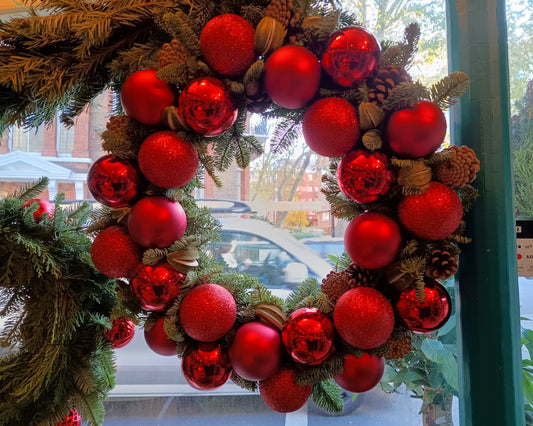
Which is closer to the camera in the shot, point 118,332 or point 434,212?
point 434,212

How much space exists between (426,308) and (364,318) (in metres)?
0.09

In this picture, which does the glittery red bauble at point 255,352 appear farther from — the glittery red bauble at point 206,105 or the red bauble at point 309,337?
the glittery red bauble at point 206,105

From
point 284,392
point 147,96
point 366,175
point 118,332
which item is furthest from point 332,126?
point 118,332

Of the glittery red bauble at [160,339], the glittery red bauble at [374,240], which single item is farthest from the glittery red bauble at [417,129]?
the glittery red bauble at [160,339]

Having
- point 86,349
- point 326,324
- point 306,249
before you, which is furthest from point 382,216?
point 86,349

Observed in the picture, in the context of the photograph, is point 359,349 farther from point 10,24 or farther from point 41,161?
point 41,161

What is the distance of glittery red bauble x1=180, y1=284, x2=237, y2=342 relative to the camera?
1.86ft

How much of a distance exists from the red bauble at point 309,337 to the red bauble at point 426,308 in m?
0.11

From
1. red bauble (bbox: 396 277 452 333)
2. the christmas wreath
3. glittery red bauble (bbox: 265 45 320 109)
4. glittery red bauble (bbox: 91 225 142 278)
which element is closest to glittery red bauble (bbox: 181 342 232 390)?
the christmas wreath

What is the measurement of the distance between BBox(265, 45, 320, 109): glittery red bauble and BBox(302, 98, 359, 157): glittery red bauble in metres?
0.03

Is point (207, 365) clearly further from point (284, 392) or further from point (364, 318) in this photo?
point (364, 318)

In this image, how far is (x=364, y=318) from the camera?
0.54 meters

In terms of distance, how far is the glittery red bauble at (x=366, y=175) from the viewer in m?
0.55

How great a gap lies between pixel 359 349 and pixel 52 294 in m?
0.54
